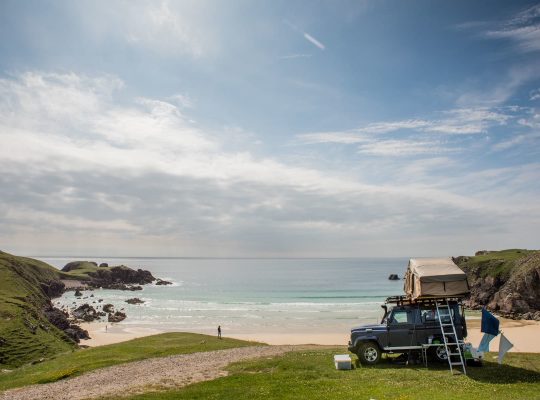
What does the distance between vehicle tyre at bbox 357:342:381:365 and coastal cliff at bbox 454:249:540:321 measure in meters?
67.7

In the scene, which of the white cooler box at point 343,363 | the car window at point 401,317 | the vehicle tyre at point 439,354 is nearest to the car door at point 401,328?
the car window at point 401,317

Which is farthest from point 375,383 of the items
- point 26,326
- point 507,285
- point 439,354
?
point 507,285

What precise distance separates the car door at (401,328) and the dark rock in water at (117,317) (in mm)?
77040

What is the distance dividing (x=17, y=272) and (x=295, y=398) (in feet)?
308

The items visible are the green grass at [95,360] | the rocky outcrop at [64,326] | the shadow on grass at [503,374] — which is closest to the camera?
the shadow on grass at [503,374]

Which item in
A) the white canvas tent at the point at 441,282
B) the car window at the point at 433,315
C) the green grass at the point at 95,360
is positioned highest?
the white canvas tent at the point at 441,282

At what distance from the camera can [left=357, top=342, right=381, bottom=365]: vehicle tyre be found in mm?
21766

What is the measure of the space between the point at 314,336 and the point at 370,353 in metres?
40.9

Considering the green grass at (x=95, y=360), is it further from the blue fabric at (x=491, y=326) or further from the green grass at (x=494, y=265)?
the green grass at (x=494, y=265)

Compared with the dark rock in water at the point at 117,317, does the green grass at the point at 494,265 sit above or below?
above

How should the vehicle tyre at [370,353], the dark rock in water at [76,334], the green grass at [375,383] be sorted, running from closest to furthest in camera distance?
1. the green grass at [375,383]
2. the vehicle tyre at [370,353]
3. the dark rock in water at [76,334]

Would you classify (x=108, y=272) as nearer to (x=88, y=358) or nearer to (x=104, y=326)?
(x=104, y=326)

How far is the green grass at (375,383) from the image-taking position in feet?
51.3

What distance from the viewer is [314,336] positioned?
60.8 metres
